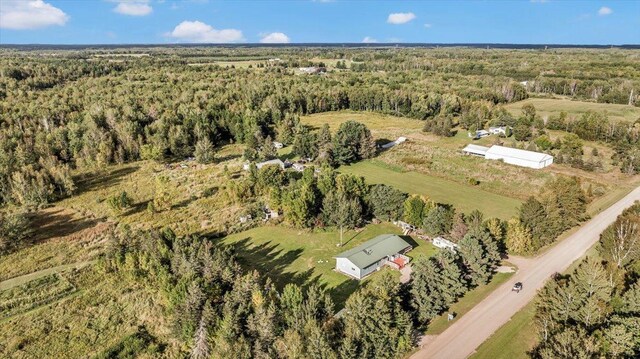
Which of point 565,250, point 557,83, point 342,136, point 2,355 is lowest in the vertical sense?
point 2,355

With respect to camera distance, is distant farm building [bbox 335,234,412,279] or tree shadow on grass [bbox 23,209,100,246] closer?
distant farm building [bbox 335,234,412,279]

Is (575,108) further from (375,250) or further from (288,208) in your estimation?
(288,208)

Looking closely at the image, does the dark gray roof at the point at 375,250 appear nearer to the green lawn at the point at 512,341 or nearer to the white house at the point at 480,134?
the green lawn at the point at 512,341

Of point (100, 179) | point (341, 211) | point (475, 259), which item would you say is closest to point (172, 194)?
point (100, 179)

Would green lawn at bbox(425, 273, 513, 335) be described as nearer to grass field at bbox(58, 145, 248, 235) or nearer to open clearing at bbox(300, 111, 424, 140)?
grass field at bbox(58, 145, 248, 235)

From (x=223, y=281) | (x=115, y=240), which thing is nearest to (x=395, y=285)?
(x=223, y=281)

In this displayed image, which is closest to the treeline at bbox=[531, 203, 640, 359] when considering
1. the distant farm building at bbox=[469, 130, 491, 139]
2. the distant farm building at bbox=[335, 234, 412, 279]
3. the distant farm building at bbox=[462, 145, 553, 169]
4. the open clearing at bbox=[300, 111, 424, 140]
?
the distant farm building at bbox=[335, 234, 412, 279]

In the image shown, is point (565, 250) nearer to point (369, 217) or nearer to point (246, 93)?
point (369, 217)

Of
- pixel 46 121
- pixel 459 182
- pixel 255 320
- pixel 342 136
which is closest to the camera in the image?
pixel 255 320
